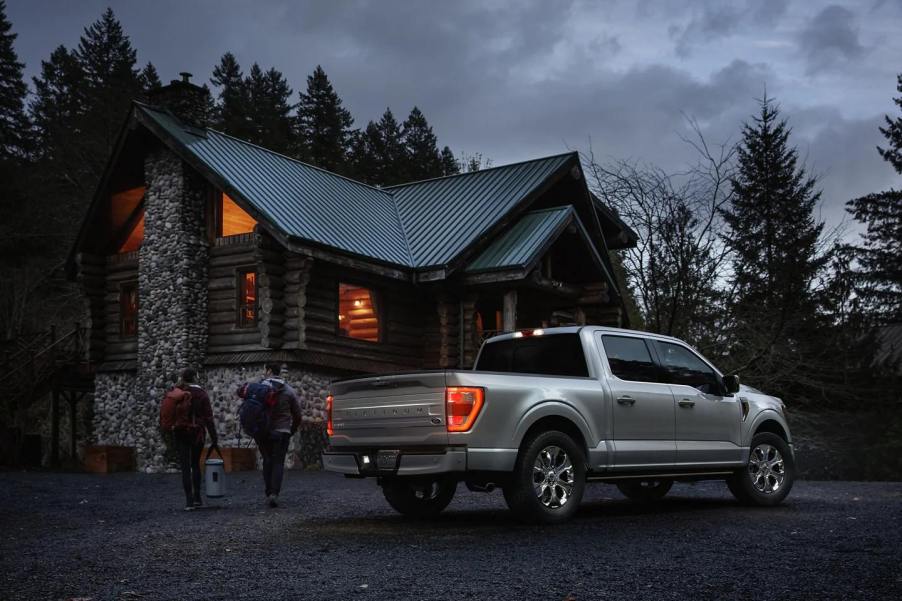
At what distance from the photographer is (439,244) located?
2527 centimetres

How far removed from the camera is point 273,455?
12.7 metres

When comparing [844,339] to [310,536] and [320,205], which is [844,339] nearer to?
[320,205]

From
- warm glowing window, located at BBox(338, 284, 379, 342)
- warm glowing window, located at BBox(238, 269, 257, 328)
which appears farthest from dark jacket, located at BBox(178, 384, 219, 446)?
warm glowing window, located at BBox(338, 284, 379, 342)

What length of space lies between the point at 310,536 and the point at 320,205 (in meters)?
16.6

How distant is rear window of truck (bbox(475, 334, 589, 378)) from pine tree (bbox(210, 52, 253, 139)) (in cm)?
4231

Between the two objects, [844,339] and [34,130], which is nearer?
[844,339]

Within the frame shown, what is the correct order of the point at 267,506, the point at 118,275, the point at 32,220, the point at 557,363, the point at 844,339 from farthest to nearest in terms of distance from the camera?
the point at 32,220 < the point at 844,339 < the point at 118,275 < the point at 267,506 < the point at 557,363

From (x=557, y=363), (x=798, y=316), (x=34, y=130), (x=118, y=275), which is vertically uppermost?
(x=34, y=130)

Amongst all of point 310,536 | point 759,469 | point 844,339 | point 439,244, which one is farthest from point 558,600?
point 844,339

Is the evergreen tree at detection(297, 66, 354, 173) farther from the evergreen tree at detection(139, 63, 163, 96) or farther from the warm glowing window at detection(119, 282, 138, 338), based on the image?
the warm glowing window at detection(119, 282, 138, 338)

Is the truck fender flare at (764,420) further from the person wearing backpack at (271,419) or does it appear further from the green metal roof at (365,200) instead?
the green metal roof at (365,200)

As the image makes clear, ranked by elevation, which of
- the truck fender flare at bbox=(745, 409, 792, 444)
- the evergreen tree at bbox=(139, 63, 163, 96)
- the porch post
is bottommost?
the truck fender flare at bbox=(745, 409, 792, 444)

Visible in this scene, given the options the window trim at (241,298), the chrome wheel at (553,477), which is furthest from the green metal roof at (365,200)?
the chrome wheel at (553,477)

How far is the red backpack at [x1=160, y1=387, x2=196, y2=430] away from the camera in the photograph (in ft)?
41.3
